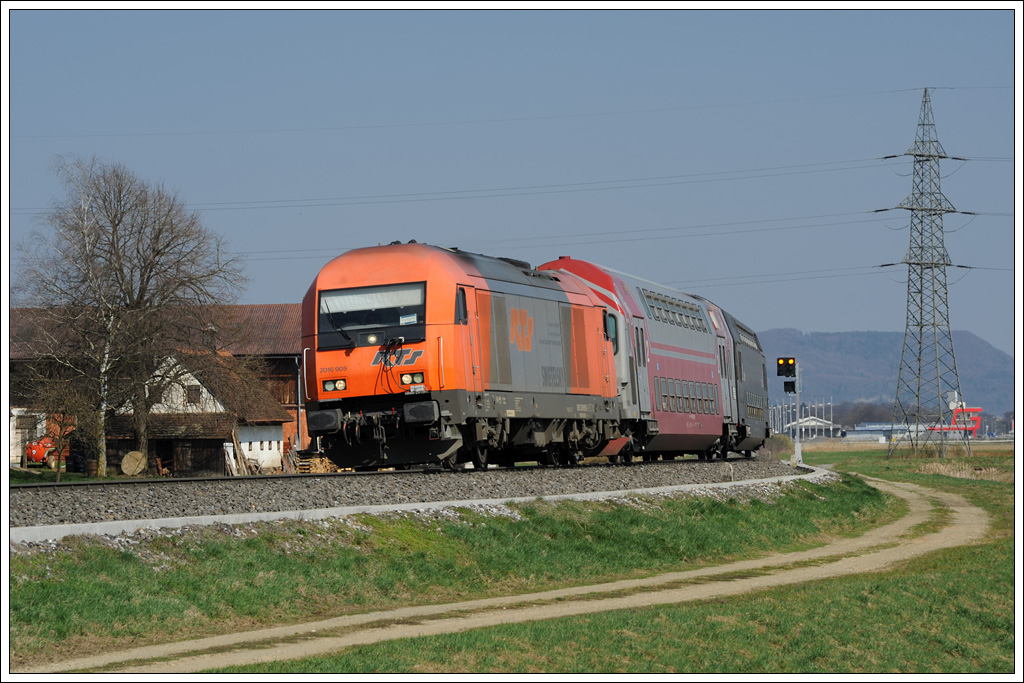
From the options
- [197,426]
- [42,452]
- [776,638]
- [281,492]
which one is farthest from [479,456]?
[42,452]

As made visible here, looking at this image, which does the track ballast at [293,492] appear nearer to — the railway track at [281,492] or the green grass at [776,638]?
the railway track at [281,492]

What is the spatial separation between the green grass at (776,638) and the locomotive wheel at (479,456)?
25.6ft

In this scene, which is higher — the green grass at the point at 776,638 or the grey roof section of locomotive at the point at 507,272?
the grey roof section of locomotive at the point at 507,272

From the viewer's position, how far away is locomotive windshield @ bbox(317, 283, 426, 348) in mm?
23859

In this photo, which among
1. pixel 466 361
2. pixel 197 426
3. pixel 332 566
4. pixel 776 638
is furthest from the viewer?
pixel 197 426

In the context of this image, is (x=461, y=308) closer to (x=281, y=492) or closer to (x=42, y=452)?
(x=281, y=492)

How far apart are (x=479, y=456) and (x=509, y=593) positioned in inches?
287

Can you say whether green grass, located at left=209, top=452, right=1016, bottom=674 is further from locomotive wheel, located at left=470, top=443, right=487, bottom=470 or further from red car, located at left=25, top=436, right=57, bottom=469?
red car, located at left=25, top=436, right=57, bottom=469

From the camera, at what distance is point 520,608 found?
17203 millimetres

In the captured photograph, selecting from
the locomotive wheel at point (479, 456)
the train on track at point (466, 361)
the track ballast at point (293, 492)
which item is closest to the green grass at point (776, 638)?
the track ballast at point (293, 492)

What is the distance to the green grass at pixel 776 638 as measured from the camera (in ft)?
44.1

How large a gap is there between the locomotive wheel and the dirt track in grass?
5.60 m

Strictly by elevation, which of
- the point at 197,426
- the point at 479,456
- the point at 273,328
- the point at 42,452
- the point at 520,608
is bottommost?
the point at 520,608

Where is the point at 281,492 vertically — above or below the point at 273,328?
below
